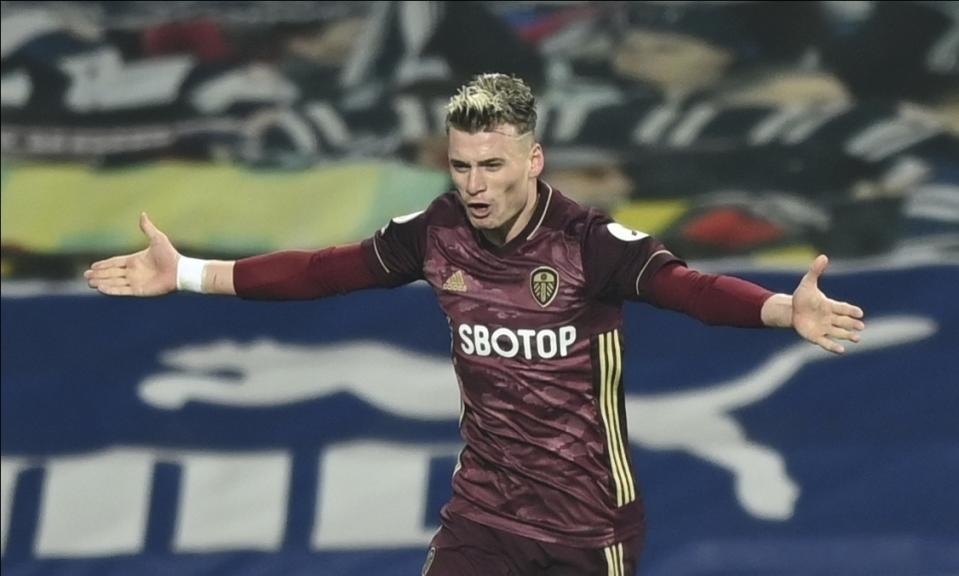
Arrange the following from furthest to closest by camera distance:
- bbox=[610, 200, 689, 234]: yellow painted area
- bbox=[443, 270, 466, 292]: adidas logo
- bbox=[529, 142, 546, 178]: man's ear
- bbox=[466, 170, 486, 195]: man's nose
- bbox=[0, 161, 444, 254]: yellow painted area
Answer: bbox=[0, 161, 444, 254]: yellow painted area
bbox=[610, 200, 689, 234]: yellow painted area
bbox=[443, 270, 466, 292]: adidas logo
bbox=[529, 142, 546, 178]: man's ear
bbox=[466, 170, 486, 195]: man's nose

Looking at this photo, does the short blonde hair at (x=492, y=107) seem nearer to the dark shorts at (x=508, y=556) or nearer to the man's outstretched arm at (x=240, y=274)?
the man's outstretched arm at (x=240, y=274)

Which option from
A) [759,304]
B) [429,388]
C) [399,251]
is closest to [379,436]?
[429,388]

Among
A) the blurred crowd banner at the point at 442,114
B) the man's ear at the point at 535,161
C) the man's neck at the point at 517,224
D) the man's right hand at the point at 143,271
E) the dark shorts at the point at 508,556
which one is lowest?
the dark shorts at the point at 508,556

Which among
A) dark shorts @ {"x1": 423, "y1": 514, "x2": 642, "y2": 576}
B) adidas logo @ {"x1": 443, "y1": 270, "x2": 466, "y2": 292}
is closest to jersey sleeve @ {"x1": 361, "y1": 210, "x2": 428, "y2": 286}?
adidas logo @ {"x1": 443, "y1": 270, "x2": 466, "y2": 292}

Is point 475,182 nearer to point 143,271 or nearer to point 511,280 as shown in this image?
point 511,280

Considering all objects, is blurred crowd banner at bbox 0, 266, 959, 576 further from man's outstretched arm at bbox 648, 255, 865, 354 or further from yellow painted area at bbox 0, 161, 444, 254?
man's outstretched arm at bbox 648, 255, 865, 354

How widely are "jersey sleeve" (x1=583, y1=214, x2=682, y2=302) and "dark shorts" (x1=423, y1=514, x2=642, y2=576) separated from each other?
0.64 metres

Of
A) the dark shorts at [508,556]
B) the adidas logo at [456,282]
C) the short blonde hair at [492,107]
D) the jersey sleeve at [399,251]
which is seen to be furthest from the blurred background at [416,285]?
the short blonde hair at [492,107]

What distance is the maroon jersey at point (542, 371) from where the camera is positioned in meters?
4.72

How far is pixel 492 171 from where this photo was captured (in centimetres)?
461

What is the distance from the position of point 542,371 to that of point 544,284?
8.5 inches

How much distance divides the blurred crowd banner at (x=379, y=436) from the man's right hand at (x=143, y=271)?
2.04 metres

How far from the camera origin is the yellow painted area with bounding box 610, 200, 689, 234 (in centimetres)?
724

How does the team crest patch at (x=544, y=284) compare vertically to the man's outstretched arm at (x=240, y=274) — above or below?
below
